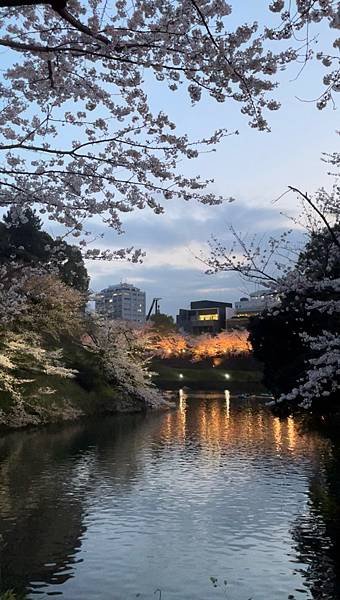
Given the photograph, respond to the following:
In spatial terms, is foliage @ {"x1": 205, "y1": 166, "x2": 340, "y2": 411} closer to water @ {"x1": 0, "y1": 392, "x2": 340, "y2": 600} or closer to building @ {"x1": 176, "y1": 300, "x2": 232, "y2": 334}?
water @ {"x1": 0, "y1": 392, "x2": 340, "y2": 600}

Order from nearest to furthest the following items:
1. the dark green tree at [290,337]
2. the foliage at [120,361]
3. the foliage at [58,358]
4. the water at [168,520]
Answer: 1. the water at [168,520]
2. the dark green tree at [290,337]
3. the foliage at [58,358]
4. the foliage at [120,361]

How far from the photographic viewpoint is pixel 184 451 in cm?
1469

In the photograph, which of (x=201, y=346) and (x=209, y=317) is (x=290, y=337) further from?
(x=209, y=317)

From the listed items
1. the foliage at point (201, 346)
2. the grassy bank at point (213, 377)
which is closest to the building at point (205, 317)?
the foliage at point (201, 346)

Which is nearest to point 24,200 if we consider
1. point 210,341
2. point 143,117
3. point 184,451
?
point 143,117

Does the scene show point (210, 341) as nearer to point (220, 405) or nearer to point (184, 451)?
point (220, 405)

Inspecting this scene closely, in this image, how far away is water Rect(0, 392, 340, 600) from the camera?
20.4 ft

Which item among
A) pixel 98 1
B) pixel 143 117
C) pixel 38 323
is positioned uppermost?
pixel 98 1

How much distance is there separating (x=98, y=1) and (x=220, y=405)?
2644 cm

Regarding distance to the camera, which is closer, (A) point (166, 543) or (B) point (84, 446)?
(A) point (166, 543)

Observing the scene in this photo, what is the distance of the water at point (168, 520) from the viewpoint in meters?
6.22

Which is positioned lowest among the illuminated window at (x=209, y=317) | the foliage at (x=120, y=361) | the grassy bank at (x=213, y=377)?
the grassy bank at (x=213, y=377)

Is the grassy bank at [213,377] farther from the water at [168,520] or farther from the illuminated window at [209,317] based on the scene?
the illuminated window at [209,317]

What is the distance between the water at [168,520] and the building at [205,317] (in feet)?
228
